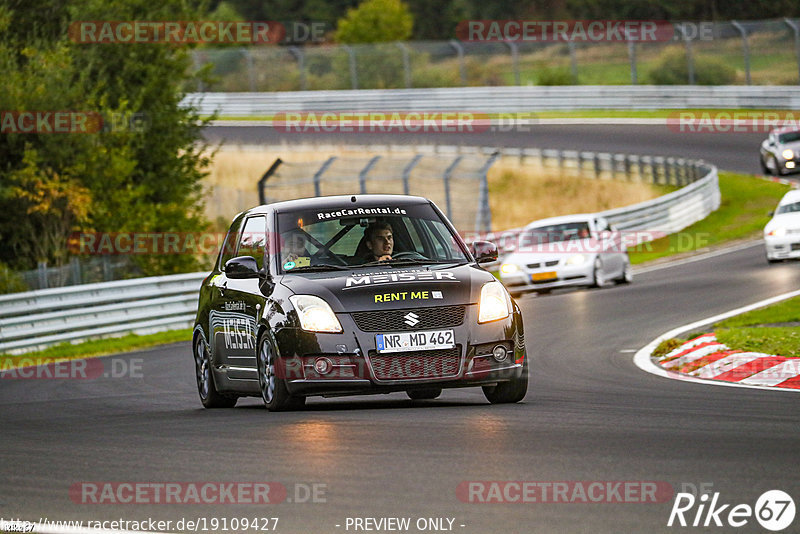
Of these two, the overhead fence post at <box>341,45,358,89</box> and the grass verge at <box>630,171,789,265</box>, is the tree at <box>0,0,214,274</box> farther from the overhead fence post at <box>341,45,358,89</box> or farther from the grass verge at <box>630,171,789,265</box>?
the overhead fence post at <box>341,45,358,89</box>

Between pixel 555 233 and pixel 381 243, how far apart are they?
15.5 m

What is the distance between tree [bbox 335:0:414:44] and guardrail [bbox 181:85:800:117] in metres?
18.8

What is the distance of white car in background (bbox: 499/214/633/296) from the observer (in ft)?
81.7

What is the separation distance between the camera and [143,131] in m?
30.9

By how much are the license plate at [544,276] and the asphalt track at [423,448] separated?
35.6 feet

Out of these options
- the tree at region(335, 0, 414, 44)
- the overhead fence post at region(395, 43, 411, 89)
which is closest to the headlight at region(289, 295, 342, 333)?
the overhead fence post at region(395, 43, 411, 89)

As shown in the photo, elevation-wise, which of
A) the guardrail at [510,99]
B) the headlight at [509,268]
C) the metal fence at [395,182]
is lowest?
the headlight at [509,268]

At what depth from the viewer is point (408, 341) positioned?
9.87 metres

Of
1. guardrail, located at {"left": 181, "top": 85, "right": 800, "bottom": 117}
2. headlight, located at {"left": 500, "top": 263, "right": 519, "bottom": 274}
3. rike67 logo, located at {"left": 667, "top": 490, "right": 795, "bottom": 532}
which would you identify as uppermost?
guardrail, located at {"left": 181, "top": 85, "right": 800, "bottom": 117}

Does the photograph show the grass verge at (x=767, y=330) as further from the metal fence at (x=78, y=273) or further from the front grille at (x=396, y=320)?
the metal fence at (x=78, y=273)

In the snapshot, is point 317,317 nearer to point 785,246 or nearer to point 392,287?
point 392,287

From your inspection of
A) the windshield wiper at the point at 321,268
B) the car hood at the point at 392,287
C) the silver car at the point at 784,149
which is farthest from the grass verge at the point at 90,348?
the silver car at the point at 784,149

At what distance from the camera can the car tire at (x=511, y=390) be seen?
10477 millimetres

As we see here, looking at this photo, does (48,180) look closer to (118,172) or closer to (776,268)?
(118,172)
